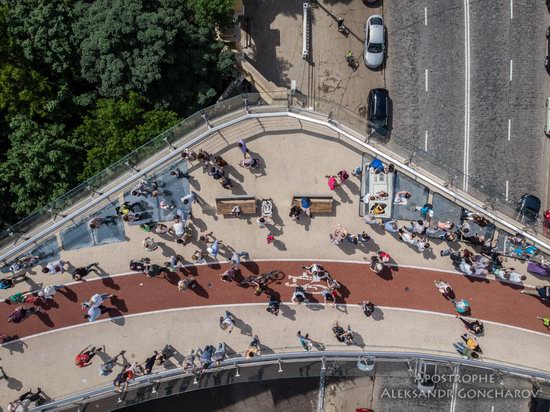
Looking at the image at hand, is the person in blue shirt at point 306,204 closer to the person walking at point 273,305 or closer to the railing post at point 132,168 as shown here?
the person walking at point 273,305

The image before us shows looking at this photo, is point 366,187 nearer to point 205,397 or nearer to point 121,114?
point 121,114

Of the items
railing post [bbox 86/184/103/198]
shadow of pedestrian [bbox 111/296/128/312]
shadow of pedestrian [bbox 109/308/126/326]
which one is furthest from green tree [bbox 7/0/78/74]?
shadow of pedestrian [bbox 109/308/126/326]

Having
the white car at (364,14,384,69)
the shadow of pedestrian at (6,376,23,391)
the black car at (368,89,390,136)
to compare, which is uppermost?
the white car at (364,14,384,69)

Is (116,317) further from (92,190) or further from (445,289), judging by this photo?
(445,289)

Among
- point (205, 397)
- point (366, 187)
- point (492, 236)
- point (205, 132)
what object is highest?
point (205, 132)

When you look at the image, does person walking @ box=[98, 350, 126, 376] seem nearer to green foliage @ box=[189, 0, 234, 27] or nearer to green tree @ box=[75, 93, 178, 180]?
green tree @ box=[75, 93, 178, 180]

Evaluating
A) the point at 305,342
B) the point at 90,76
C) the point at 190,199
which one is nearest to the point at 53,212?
the point at 190,199

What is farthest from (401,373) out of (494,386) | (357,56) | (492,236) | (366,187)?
(357,56)
